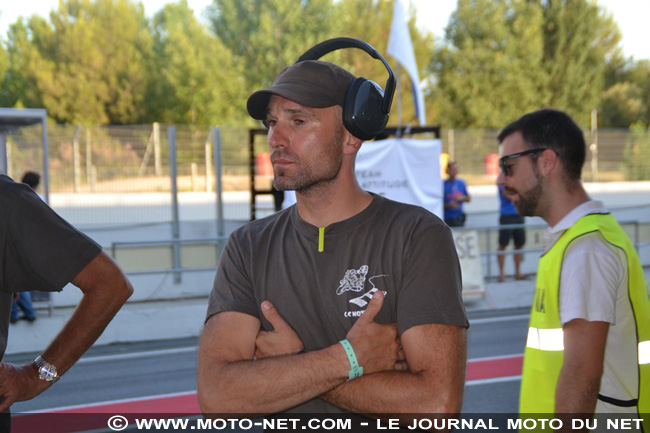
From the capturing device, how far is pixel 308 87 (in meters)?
2.40

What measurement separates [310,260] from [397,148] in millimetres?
8854

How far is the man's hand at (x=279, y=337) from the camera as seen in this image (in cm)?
231

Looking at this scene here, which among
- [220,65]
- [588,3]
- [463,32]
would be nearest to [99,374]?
[220,65]

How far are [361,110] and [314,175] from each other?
0.28 m

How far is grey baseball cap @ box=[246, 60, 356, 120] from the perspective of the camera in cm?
237

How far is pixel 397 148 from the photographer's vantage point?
1112 cm

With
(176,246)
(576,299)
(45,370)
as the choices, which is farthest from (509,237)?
(45,370)

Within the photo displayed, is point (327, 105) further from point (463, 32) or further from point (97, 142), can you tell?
point (463, 32)

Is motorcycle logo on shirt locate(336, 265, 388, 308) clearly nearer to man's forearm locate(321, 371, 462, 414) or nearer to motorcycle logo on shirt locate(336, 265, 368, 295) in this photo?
motorcycle logo on shirt locate(336, 265, 368, 295)

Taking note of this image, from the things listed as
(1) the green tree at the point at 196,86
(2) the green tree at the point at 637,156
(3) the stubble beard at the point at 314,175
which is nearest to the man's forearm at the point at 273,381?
(3) the stubble beard at the point at 314,175

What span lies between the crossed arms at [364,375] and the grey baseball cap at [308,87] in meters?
0.67

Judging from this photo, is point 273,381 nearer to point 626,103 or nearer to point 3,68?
point 3,68

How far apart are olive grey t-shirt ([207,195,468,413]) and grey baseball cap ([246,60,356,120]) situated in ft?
1.26

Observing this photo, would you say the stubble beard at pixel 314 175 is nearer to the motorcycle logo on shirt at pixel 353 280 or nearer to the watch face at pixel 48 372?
the motorcycle logo on shirt at pixel 353 280
